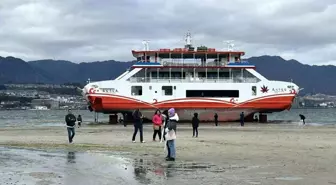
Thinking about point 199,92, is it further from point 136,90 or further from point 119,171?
point 119,171

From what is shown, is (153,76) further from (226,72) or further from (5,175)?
(5,175)

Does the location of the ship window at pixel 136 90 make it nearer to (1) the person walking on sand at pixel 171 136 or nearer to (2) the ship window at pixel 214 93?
(2) the ship window at pixel 214 93

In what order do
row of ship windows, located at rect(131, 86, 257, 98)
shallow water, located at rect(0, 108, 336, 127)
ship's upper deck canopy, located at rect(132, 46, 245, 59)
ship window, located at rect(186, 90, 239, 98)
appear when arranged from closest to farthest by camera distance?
1. row of ship windows, located at rect(131, 86, 257, 98)
2. ship window, located at rect(186, 90, 239, 98)
3. ship's upper deck canopy, located at rect(132, 46, 245, 59)
4. shallow water, located at rect(0, 108, 336, 127)

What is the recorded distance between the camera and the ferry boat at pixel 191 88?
53469 mm

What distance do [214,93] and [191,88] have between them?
2.30m

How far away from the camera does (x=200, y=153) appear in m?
20.0

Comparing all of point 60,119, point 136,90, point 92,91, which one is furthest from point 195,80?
point 60,119

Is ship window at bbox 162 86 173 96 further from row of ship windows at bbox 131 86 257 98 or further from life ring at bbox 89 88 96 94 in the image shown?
life ring at bbox 89 88 96 94

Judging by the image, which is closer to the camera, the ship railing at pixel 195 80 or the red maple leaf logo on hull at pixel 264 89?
the ship railing at pixel 195 80

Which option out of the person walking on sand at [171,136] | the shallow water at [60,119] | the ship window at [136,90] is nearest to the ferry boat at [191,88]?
the ship window at [136,90]

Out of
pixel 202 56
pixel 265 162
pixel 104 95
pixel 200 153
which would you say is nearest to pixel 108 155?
pixel 200 153

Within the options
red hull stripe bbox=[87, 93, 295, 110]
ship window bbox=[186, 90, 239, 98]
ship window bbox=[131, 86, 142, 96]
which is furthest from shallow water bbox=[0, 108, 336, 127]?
ship window bbox=[131, 86, 142, 96]

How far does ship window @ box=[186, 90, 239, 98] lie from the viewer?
54.8 m

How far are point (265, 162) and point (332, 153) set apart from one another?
14.2 feet
